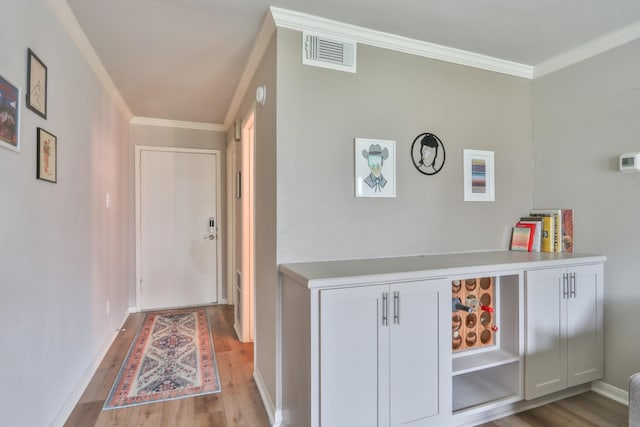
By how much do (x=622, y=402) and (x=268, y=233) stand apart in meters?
2.47

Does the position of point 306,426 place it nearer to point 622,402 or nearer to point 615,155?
point 622,402

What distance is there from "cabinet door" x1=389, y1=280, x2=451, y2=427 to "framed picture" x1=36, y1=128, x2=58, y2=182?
1.87 m

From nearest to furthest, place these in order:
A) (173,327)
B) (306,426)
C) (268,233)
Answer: (306,426)
(268,233)
(173,327)

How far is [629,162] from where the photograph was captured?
2.06 metres

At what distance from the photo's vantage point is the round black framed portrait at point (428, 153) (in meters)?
2.27

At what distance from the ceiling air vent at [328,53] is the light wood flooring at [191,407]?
7.07ft

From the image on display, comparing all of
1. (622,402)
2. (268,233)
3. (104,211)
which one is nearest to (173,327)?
(104,211)

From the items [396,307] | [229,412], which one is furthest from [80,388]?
[396,307]

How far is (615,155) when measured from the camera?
2174 mm

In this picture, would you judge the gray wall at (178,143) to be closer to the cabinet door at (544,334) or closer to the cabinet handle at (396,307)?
the cabinet handle at (396,307)

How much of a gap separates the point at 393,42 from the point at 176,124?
3110 mm

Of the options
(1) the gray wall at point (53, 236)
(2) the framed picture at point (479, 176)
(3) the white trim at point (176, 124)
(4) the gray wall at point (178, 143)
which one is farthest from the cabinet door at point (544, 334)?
(3) the white trim at point (176, 124)

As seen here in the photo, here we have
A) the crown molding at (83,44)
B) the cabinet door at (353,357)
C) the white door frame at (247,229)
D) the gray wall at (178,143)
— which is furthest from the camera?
the gray wall at (178,143)

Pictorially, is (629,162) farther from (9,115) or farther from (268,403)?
(9,115)
